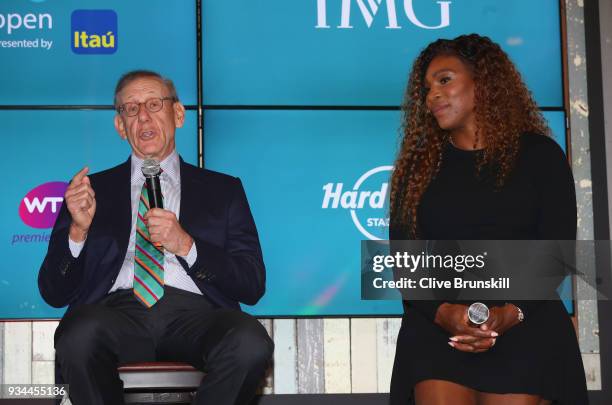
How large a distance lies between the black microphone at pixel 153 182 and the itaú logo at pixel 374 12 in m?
1.62

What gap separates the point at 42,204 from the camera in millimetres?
3752

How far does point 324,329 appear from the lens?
3852mm

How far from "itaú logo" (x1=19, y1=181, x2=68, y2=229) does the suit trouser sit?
1051 millimetres

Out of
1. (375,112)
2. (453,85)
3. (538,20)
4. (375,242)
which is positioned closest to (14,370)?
(375,242)

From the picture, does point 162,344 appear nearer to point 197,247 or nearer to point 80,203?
point 197,247

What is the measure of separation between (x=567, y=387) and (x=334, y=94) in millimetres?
2021

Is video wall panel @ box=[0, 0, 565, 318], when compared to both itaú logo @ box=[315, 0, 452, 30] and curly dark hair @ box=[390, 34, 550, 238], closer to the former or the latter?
itaú logo @ box=[315, 0, 452, 30]

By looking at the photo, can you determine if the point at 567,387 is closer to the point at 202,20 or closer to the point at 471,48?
the point at 471,48

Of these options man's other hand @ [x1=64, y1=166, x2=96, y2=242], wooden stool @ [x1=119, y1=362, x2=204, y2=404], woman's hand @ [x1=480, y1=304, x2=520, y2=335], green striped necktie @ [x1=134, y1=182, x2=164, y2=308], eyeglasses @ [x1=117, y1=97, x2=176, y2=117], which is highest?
eyeglasses @ [x1=117, y1=97, x2=176, y2=117]

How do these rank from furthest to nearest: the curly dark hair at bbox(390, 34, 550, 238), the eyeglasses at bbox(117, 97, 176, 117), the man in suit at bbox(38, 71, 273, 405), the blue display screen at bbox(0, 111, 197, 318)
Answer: the blue display screen at bbox(0, 111, 197, 318) → the eyeglasses at bbox(117, 97, 176, 117) → the man in suit at bbox(38, 71, 273, 405) → the curly dark hair at bbox(390, 34, 550, 238)

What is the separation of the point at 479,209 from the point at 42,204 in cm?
216

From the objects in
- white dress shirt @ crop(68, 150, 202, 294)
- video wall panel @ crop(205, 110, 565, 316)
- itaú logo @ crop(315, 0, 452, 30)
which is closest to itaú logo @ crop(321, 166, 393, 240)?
video wall panel @ crop(205, 110, 565, 316)

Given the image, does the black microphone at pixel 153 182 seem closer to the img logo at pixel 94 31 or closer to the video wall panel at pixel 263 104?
the video wall panel at pixel 263 104

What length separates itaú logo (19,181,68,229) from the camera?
374cm
